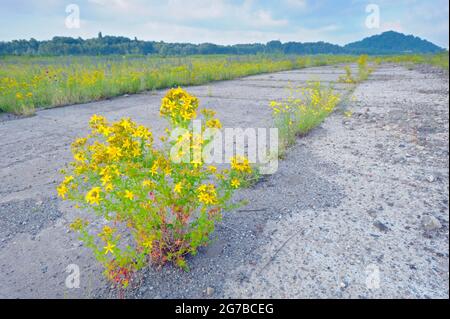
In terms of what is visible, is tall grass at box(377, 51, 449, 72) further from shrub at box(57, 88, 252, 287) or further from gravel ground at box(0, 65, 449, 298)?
shrub at box(57, 88, 252, 287)

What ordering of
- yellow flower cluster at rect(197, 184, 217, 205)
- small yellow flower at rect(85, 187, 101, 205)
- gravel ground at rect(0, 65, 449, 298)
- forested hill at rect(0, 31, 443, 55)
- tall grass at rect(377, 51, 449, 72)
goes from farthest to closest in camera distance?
forested hill at rect(0, 31, 443, 55)
tall grass at rect(377, 51, 449, 72)
gravel ground at rect(0, 65, 449, 298)
yellow flower cluster at rect(197, 184, 217, 205)
small yellow flower at rect(85, 187, 101, 205)

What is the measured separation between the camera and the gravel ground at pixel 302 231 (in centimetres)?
176

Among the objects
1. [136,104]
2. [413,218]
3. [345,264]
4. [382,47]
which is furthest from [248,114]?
[382,47]

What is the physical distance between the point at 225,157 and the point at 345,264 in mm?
2262

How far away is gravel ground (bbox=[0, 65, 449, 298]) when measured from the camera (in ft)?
5.76

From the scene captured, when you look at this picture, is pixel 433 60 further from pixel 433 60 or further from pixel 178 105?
pixel 178 105

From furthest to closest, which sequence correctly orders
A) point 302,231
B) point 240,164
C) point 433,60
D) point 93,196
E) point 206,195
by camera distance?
1. point 433,60
2. point 302,231
3. point 240,164
4. point 206,195
5. point 93,196

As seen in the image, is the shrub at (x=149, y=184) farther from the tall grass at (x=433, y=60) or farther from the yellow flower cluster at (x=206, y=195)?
the tall grass at (x=433, y=60)

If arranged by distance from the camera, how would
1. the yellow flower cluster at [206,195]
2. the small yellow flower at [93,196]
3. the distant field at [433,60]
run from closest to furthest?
the small yellow flower at [93,196]
the yellow flower cluster at [206,195]
the distant field at [433,60]

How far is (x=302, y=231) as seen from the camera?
88.4 inches

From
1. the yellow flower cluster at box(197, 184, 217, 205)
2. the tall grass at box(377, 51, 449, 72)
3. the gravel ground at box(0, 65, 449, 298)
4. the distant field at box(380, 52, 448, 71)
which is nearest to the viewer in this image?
the yellow flower cluster at box(197, 184, 217, 205)

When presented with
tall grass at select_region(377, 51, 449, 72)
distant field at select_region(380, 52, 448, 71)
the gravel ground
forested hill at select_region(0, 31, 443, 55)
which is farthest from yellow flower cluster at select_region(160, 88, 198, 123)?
forested hill at select_region(0, 31, 443, 55)

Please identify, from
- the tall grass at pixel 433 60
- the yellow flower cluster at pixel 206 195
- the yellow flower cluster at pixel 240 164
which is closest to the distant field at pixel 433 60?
the tall grass at pixel 433 60

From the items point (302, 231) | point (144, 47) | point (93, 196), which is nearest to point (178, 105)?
point (93, 196)
